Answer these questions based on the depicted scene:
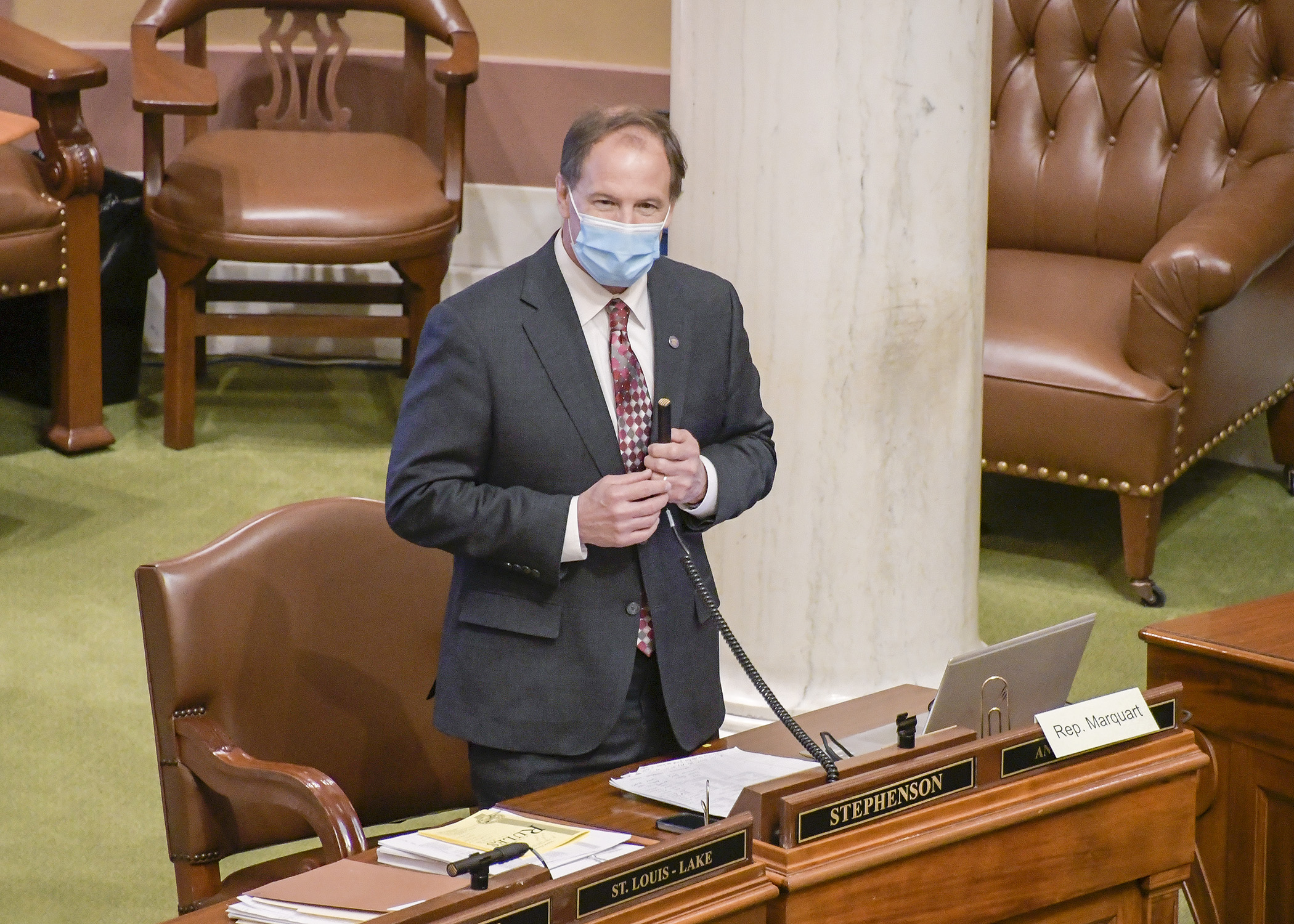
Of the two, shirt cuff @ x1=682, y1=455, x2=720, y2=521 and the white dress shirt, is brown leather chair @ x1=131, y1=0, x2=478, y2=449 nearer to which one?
the white dress shirt

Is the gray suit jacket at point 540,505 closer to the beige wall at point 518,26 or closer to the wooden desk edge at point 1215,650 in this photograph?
the wooden desk edge at point 1215,650

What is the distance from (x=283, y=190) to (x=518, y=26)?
4.29 feet

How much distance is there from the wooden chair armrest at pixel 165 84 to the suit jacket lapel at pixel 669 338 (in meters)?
2.49

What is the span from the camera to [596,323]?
78.6 inches

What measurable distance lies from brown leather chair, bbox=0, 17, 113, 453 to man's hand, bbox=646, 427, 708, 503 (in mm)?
2777

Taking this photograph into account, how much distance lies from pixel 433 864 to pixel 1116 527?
3.19 meters

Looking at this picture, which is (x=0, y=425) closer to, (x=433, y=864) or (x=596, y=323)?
(x=596, y=323)

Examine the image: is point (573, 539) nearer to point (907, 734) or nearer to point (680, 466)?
point (680, 466)

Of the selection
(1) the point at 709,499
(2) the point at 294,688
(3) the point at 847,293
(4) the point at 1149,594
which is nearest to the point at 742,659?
(1) the point at 709,499

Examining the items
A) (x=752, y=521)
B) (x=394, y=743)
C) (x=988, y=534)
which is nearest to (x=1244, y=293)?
(x=988, y=534)

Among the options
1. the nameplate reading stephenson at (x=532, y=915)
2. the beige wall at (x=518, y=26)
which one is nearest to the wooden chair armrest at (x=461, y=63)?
the beige wall at (x=518, y=26)

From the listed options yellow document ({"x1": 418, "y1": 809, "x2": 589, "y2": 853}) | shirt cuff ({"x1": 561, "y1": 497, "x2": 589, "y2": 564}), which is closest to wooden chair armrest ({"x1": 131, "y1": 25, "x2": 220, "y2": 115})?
shirt cuff ({"x1": 561, "y1": 497, "x2": 589, "y2": 564})

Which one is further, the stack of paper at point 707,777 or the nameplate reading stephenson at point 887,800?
the stack of paper at point 707,777

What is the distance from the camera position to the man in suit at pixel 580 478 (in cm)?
189
